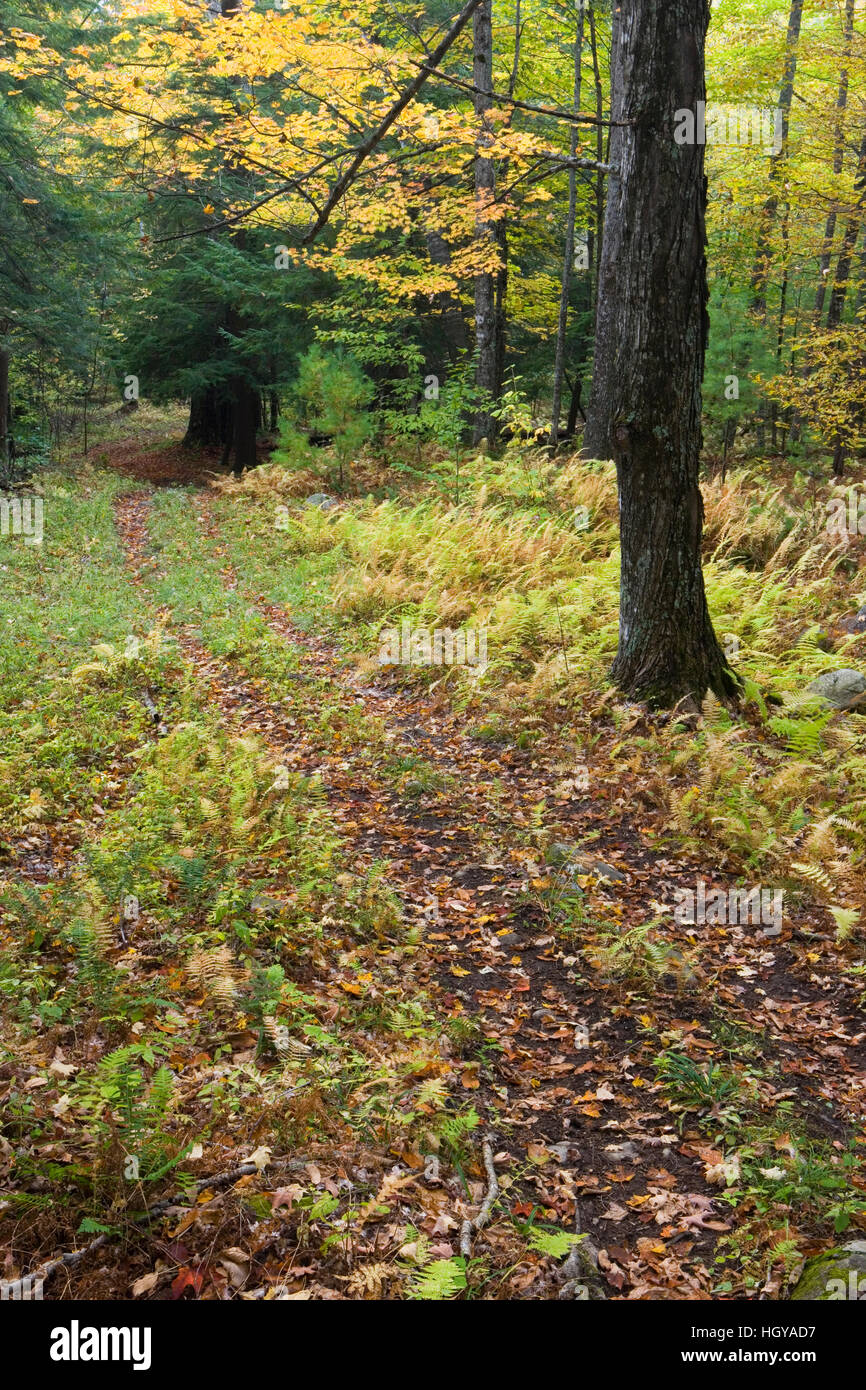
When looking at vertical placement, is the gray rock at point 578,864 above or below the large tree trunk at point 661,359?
below

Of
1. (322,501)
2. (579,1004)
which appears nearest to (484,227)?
(322,501)

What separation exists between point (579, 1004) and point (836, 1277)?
73.6 inches

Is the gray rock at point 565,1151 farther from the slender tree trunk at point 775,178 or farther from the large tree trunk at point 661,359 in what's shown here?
the slender tree trunk at point 775,178

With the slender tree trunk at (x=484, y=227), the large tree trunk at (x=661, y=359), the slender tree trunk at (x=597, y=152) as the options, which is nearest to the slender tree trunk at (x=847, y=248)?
the slender tree trunk at (x=597, y=152)

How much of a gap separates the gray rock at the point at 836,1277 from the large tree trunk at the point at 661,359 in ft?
15.3

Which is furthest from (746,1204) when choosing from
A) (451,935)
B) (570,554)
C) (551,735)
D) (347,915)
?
(570,554)

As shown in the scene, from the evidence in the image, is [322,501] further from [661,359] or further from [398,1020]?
[398,1020]

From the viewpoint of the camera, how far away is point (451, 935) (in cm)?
513

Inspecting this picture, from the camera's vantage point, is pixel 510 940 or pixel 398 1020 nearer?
pixel 398 1020

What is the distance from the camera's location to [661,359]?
6504 millimetres

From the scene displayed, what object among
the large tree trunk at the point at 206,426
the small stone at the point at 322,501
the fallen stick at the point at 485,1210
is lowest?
the fallen stick at the point at 485,1210

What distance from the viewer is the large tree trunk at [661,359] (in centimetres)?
613

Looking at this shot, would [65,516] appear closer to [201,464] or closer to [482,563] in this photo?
[201,464]

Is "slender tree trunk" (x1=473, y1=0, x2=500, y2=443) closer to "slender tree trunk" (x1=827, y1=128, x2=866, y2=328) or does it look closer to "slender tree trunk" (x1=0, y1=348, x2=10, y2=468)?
"slender tree trunk" (x1=827, y1=128, x2=866, y2=328)
